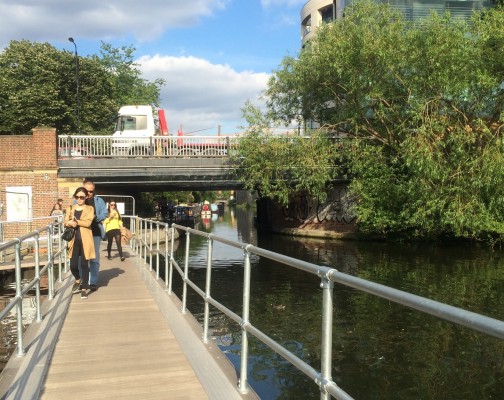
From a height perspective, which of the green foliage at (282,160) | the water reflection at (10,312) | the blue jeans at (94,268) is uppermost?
the green foliage at (282,160)

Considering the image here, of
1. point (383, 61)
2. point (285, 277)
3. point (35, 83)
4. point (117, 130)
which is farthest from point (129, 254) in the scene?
point (35, 83)

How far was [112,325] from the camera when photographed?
626 cm

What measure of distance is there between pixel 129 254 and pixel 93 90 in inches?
1315

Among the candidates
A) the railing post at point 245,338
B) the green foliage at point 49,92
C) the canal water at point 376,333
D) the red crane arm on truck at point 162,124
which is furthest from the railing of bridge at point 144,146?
the railing post at point 245,338

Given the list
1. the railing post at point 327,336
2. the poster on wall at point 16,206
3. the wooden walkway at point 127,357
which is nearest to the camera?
the railing post at point 327,336

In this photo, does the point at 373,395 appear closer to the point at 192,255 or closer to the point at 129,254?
the point at 129,254

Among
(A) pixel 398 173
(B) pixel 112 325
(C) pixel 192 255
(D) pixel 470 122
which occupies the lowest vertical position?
(C) pixel 192 255

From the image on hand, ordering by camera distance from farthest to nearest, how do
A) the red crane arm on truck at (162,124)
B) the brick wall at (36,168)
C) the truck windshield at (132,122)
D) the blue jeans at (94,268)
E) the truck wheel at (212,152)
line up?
the red crane arm on truck at (162,124)
the truck windshield at (132,122)
the truck wheel at (212,152)
the brick wall at (36,168)
the blue jeans at (94,268)

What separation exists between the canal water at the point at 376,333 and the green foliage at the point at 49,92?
29.0 meters

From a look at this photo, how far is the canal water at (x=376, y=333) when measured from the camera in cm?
670

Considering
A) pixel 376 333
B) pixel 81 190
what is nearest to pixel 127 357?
pixel 81 190

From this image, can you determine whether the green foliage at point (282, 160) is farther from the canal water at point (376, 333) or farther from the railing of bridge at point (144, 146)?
the canal water at point (376, 333)

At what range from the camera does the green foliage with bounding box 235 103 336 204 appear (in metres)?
24.2

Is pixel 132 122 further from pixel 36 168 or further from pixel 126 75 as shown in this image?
pixel 126 75
